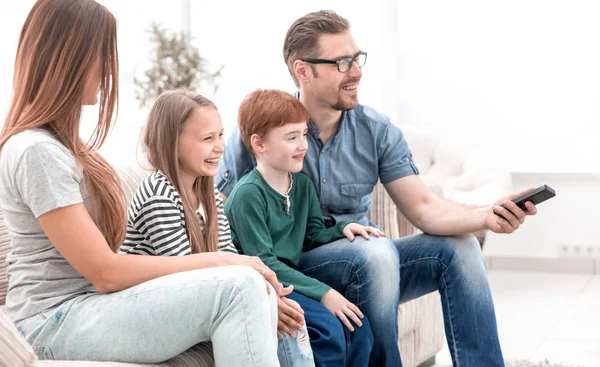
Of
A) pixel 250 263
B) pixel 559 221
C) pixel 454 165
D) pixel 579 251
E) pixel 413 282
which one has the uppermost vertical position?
pixel 250 263

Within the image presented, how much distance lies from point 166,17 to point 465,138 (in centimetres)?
195

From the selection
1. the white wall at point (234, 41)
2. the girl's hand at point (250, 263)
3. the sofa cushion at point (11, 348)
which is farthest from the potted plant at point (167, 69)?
the sofa cushion at point (11, 348)

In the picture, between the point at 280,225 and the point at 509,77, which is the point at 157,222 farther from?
the point at 509,77

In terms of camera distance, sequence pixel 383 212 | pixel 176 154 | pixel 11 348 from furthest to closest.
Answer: pixel 383 212 → pixel 176 154 → pixel 11 348

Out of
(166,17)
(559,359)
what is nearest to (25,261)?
(559,359)

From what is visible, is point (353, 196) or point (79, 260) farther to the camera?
point (353, 196)

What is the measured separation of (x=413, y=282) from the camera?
7.47 ft

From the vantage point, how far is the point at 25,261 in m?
1.62

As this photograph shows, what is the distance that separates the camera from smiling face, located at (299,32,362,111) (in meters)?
2.36

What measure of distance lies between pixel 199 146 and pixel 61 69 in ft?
1.41

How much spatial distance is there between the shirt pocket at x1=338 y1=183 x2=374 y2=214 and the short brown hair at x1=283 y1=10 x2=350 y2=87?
1.21 ft

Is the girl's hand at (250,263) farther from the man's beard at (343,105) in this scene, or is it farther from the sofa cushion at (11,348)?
the man's beard at (343,105)

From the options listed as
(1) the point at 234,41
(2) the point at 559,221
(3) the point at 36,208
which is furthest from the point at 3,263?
(1) the point at 234,41

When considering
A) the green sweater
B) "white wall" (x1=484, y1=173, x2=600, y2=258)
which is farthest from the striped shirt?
"white wall" (x1=484, y1=173, x2=600, y2=258)
